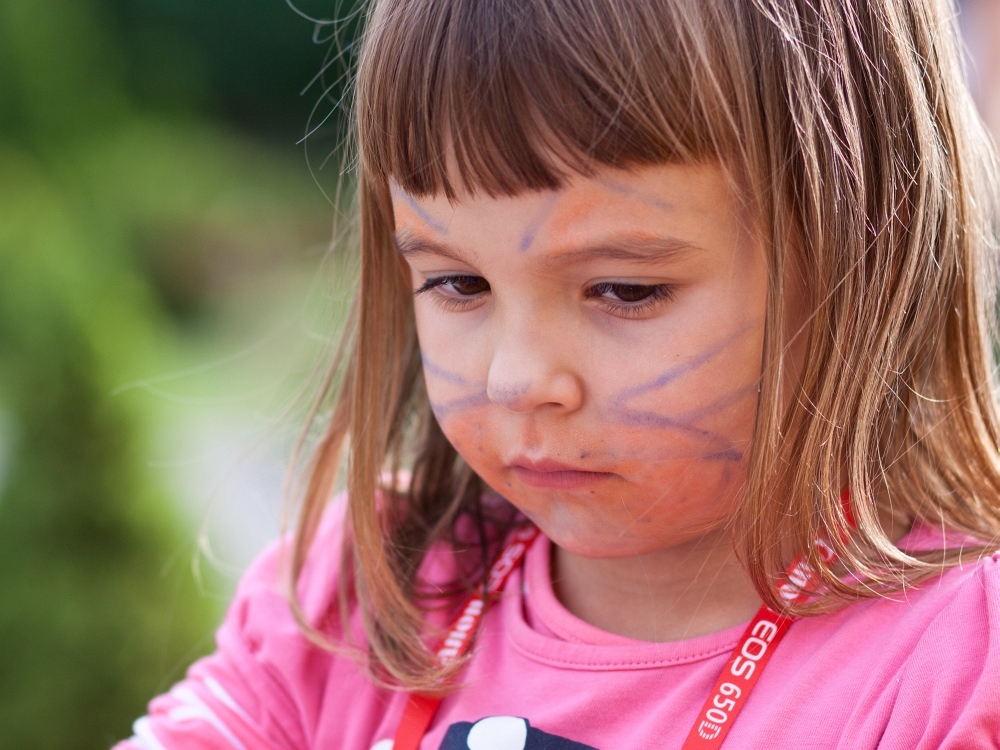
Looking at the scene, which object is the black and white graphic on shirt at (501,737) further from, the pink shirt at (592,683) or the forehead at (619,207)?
the forehead at (619,207)

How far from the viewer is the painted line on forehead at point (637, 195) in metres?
1.00

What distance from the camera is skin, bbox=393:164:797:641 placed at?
101 centimetres

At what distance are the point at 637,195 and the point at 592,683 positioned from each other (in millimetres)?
569

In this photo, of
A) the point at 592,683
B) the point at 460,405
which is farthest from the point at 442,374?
the point at 592,683

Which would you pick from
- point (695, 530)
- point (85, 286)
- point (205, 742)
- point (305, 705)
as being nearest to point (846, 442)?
point (695, 530)

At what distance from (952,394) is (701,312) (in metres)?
0.41

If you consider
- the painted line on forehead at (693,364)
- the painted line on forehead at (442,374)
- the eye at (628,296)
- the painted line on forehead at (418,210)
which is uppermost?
the painted line on forehead at (418,210)

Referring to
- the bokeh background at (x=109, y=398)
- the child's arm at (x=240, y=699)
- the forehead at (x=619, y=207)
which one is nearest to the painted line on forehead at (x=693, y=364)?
the forehead at (x=619, y=207)

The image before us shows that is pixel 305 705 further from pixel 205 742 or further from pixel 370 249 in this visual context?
pixel 370 249

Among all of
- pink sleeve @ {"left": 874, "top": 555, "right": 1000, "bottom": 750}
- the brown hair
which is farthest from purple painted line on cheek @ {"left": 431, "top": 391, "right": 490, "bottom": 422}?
pink sleeve @ {"left": 874, "top": 555, "right": 1000, "bottom": 750}

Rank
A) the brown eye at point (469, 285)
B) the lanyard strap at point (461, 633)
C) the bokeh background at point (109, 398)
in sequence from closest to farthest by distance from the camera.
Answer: the brown eye at point (469, 285) → the lanyard strap at point (461, 633) → the bokeh background at point (109, 398)

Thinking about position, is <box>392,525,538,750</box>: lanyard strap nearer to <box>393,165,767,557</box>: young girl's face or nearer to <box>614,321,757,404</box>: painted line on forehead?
<box>393,165,767,557</box>: young girl's face

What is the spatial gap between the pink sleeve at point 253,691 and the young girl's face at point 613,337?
1.63ft

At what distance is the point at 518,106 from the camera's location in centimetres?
100
